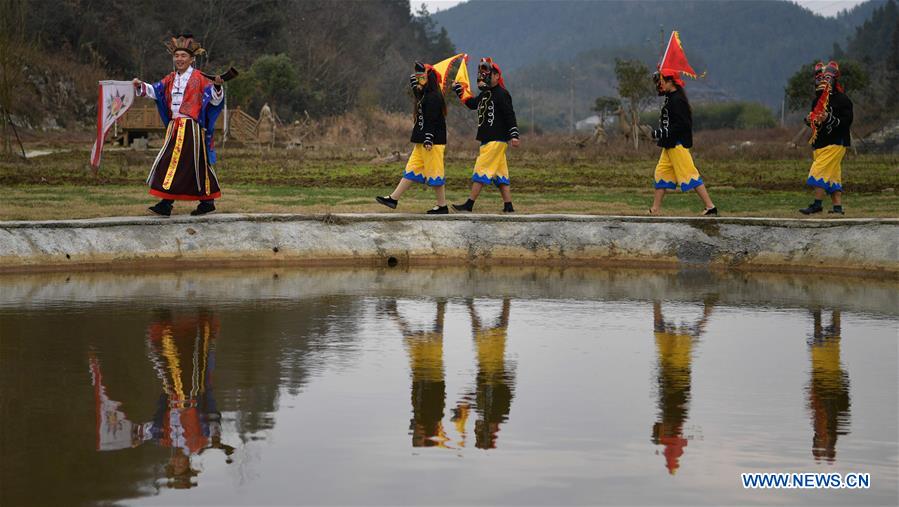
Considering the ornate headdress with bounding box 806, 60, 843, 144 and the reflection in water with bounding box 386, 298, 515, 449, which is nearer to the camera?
the reflection in water with bounding box 386, 298, 515, 449

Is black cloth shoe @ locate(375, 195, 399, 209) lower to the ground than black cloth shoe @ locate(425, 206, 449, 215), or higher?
higher

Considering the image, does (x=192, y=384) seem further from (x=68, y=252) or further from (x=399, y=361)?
(x=68, y=252)

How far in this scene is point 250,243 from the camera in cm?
1380

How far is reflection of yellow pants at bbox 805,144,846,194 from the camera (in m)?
15.7

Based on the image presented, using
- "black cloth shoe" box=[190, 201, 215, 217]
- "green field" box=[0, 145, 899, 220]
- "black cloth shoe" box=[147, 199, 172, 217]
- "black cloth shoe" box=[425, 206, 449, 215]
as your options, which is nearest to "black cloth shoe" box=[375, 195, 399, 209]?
"green field" box=[0, 145, 899, 220]

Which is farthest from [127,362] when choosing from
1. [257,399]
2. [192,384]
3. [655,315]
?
[655,315]

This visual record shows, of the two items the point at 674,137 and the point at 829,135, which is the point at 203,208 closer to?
the point at 674,137

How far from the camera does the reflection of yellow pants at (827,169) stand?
1574 centimetres

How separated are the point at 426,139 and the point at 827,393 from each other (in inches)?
334

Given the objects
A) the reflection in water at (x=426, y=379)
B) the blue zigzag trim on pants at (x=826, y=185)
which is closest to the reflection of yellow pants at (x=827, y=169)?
the blue zigzag trim on pants at (x=826, y=185)

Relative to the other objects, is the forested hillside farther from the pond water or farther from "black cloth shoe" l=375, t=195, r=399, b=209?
the pond water

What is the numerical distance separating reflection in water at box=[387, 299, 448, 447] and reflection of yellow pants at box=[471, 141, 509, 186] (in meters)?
5.02

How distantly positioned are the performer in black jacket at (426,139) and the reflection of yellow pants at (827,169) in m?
4.31

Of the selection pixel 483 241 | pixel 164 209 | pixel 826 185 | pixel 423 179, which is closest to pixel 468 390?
pixel 483 241
